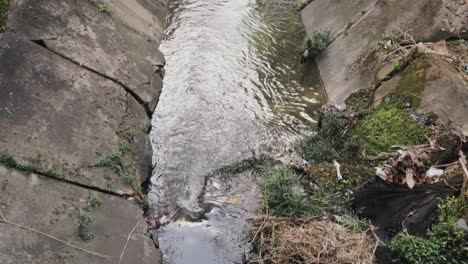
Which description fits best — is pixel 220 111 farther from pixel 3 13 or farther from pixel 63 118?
pixel 3 13

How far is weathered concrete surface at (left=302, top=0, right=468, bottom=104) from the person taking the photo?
693cm

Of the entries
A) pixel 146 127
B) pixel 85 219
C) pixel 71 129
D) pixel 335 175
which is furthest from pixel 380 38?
pixel 85 219

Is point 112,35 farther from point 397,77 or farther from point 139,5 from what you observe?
point 397,77

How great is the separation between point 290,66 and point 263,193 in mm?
3540

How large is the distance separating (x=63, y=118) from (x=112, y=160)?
789 mm

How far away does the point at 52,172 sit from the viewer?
4941mm

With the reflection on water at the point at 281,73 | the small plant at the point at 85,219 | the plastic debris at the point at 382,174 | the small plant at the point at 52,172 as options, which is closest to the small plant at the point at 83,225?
the small plant at the point at 85,219

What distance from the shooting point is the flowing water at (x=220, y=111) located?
18.3ft

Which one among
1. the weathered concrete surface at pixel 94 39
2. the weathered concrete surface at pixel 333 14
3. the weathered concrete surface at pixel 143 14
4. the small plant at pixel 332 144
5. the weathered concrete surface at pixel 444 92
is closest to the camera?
the weathered concrete surface at pixel 444 92

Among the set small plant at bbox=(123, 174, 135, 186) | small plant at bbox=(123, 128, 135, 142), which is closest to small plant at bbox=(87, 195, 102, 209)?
small plant at bbox=(123, 174, 135, 186)

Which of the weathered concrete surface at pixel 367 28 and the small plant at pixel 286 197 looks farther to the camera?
the weathered concrete surface at pixel 367 28

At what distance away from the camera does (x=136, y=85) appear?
6840 millimetres

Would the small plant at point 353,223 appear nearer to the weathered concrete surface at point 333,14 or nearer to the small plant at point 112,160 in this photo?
the small plant at point 112,160

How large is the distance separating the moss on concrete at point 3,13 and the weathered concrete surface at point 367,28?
16.6ft
